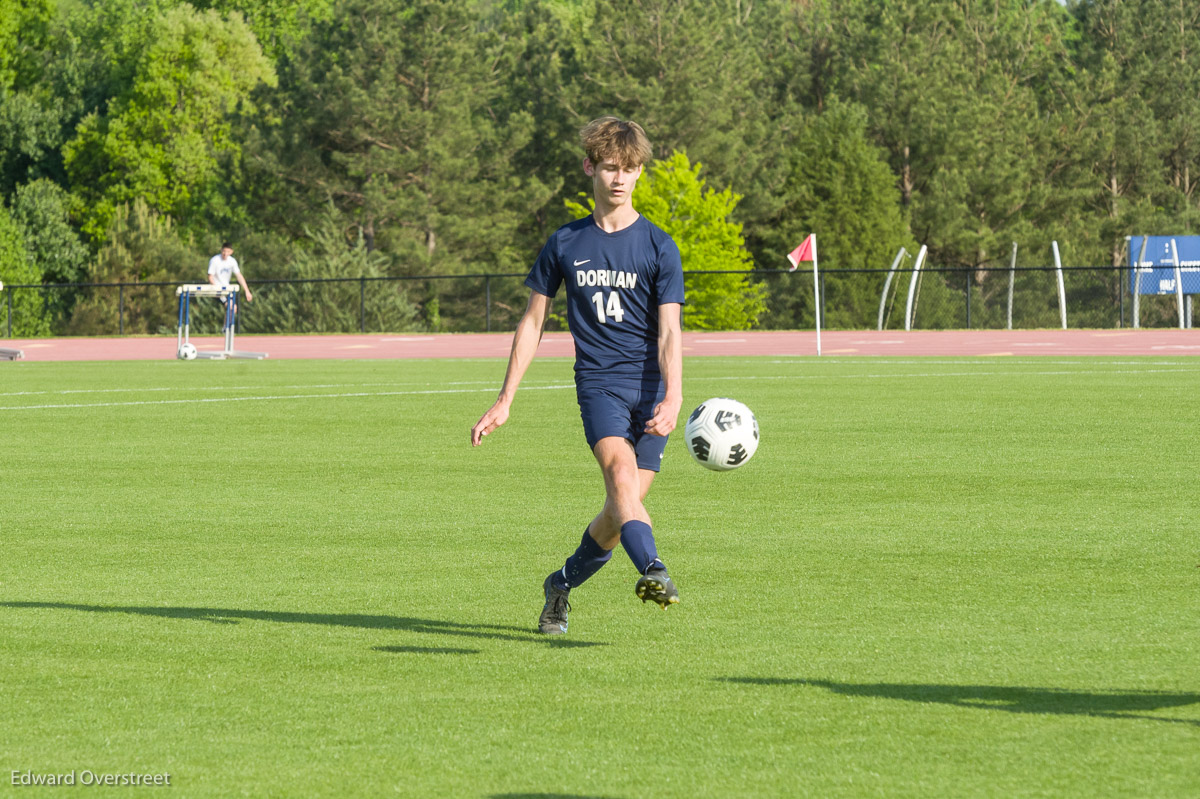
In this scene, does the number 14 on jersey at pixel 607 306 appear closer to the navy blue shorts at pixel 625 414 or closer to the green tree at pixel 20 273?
the navy blue shorts at pixel 625 414

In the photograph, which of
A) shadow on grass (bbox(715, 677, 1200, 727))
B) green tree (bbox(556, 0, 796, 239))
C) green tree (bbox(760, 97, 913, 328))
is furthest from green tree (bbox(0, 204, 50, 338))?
shadow on grass (bbox(715, 677, 1200, 727))

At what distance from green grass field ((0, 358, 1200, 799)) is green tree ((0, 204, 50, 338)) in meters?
55.0

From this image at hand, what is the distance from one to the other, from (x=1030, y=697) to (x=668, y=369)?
1.89 m

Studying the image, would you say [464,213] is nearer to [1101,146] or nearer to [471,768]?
[1101,146]

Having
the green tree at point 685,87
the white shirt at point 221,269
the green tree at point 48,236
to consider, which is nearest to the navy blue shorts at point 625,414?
the white shirt at point 221,269

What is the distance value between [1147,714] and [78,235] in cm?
7805

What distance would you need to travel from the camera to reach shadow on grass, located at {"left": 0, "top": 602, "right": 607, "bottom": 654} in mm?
6730

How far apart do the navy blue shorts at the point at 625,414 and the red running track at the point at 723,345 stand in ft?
90.4

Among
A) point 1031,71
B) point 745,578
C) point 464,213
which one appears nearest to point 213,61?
point 464,213

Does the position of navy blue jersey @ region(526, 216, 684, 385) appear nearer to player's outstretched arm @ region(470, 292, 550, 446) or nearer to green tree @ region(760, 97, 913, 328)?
player's outstretched arm @ region(470, 292, 550, 446)

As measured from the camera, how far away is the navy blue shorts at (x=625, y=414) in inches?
256

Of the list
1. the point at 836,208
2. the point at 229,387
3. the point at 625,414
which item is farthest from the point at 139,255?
the point at 625,414

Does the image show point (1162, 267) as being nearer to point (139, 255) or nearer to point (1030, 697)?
point (139, 255)

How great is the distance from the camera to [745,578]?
8.04 metres
